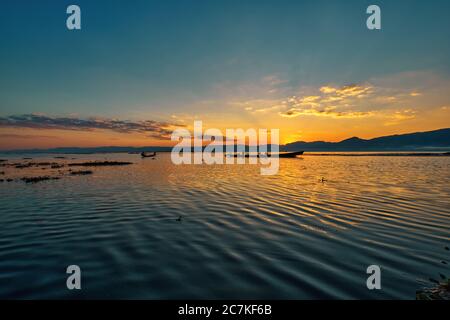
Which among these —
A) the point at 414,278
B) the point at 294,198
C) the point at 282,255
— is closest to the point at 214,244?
the point at 282,255

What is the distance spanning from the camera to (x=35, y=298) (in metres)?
5.63

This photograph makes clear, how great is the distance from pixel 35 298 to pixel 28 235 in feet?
20.2

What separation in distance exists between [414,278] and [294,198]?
11189 mm

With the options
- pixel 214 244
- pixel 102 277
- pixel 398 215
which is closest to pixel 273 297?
pixel 214 244

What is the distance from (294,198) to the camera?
17438mm

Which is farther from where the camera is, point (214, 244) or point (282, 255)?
point (214, 244)

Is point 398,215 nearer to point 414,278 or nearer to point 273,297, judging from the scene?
point 414,278

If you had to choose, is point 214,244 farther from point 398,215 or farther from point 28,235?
point 398,215

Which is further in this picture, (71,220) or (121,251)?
(71,220)

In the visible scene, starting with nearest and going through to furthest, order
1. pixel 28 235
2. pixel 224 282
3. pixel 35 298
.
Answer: pixel 35 298 → pixel 224 282 → pixel 28 235
